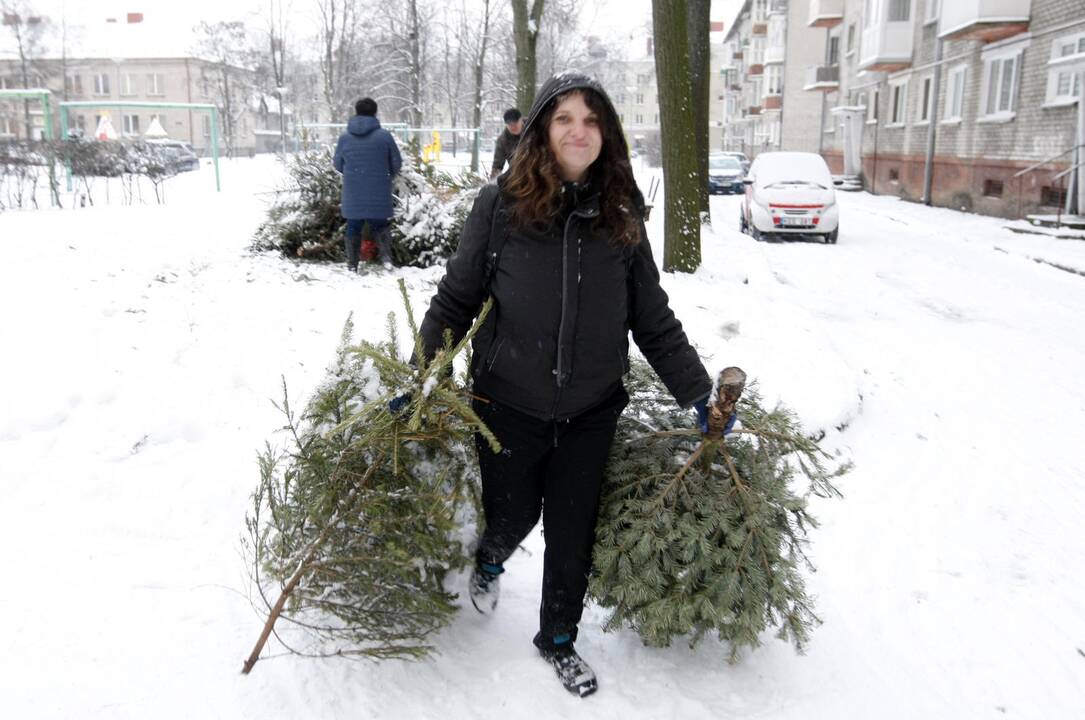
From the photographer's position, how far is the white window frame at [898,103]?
2856 cm

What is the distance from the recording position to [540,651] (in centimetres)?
298

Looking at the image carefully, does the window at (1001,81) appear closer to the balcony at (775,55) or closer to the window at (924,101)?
the window at (924,101)

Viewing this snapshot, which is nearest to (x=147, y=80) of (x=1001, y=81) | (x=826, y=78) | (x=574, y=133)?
(x=826, y=78)

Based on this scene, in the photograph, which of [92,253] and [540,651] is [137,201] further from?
[540,651]

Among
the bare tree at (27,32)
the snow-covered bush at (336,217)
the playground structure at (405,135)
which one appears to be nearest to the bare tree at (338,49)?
the playground structure at (405,135)

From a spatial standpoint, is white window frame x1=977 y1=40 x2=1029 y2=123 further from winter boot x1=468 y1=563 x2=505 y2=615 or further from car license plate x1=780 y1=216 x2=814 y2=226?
winter boot x1=468 y1=563 x2=505 y2=615

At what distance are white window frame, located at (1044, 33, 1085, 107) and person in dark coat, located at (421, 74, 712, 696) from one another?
18.4m

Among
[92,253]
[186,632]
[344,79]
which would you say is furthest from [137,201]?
[344,79]

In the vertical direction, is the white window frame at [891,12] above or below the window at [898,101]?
above

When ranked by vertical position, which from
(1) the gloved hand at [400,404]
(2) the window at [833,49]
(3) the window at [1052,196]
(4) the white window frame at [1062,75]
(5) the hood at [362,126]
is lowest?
(1) the gloved hand at [400,404]

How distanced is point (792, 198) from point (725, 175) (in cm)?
1513

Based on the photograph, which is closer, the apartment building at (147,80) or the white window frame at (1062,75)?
the white window frame at (1062,75)

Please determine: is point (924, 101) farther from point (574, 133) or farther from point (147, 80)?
point (147, 80)

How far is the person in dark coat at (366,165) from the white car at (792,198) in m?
9.17
